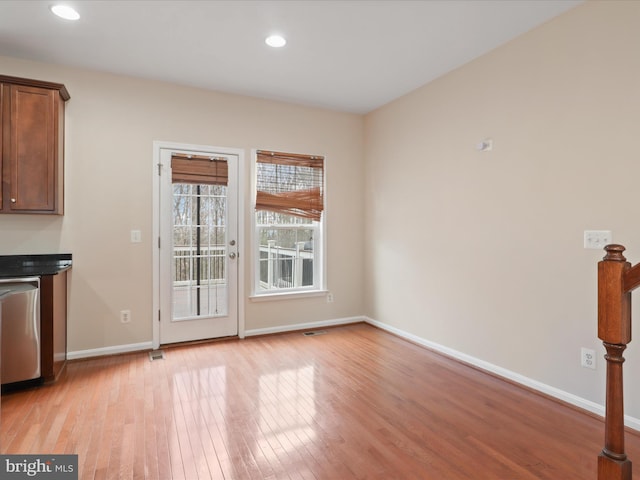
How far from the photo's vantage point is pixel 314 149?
458 centimetres

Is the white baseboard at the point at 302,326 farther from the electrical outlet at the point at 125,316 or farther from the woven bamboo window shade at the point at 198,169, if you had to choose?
the woven bamboo window shade at the point at 198,169

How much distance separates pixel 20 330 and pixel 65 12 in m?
2.37

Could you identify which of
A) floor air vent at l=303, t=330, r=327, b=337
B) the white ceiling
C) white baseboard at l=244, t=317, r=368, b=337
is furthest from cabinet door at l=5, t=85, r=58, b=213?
floor air vent at l=303, t=330, r=327, b=337

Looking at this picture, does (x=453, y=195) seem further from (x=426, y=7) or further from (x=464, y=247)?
(x=426, y=7)

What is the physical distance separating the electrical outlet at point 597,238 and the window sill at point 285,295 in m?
2.89

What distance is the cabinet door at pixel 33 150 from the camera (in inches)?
118

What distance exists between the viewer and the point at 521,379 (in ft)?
9.46

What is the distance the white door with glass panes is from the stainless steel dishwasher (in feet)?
3.71

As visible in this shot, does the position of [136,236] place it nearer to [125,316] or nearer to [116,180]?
[116,180]

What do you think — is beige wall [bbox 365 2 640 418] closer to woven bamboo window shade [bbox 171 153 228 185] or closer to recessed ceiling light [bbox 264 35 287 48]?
recessed ceiling light [bbox 264 35 287 48]

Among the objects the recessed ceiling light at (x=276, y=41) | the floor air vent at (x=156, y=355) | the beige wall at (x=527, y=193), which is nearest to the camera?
the beige wall at (x=527, y=193)

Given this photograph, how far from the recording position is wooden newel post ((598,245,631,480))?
1468 mm

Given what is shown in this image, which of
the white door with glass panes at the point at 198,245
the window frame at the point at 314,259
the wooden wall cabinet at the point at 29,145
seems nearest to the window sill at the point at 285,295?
the window frame at the point at 314,259

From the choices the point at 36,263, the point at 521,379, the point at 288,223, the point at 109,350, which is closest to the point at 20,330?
the point at 36,263
